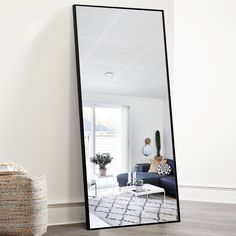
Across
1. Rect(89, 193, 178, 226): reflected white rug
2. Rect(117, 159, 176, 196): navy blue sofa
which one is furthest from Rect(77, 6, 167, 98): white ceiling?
Rect(89, 193, 178, 226): reflected white rug

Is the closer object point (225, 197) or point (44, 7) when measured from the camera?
point (44, 7)

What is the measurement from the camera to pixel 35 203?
2.48m

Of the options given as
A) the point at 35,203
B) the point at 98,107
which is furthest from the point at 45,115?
the point at 35,203

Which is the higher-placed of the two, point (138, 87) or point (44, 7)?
point (44, 7)

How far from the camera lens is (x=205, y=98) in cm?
450

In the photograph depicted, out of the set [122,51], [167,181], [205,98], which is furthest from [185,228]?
[205,98]

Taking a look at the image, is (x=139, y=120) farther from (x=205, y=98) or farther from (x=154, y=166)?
(x=205, y=98)

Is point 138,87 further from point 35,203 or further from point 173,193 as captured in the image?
point 35,203

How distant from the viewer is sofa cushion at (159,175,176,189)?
→ 3320 mm

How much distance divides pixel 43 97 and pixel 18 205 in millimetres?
1085

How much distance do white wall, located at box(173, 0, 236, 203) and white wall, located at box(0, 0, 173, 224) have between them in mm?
1654

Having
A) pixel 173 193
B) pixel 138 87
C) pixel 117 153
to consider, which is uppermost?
pixel 138 87

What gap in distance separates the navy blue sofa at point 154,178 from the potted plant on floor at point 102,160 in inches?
6.0

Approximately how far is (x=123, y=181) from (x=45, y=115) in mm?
916
